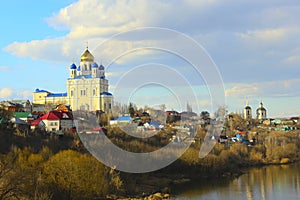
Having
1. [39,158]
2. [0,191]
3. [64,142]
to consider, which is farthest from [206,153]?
[0,191]

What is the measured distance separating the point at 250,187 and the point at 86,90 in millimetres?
25651

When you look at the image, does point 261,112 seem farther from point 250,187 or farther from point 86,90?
point 250,187

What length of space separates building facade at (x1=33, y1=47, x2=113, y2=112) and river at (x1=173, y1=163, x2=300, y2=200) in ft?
59.2

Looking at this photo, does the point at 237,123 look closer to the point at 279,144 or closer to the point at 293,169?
the point at 279,144

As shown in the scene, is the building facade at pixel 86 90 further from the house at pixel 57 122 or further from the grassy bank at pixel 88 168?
the grassy bank at pixel 88 168

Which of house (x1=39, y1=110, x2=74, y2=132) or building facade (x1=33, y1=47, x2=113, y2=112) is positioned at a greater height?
building facade (x1=33, y1=47, x2=113, y2=112)

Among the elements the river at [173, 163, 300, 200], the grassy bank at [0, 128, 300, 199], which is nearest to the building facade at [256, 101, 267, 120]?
the grassy bank at [0, 128, 300, 199]

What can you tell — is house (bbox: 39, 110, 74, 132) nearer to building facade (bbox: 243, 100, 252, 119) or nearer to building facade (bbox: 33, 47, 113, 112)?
building facade (bbox: 33, 47, 113, 112)

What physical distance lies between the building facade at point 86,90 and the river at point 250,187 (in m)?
18.0

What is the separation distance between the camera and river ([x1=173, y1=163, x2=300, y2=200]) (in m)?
15.3

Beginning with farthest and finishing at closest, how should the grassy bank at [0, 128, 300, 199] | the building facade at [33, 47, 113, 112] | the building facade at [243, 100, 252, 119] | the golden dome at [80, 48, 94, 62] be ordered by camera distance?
the building facade at [243, 100, 252, 119] < the golden dome at [80, 48, 94, 62] < the building facade at [33, 47, 113, 112] < the grassy bank at [0, 128, 300, 199]

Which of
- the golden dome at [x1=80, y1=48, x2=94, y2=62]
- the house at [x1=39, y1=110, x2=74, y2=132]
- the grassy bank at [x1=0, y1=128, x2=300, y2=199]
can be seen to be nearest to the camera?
the grassy bank at [x1=0, y1=128, x2=300, y2=199]

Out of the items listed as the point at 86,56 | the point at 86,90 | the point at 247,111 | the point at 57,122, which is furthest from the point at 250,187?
→ the point at 247,111

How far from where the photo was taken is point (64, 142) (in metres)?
19.8
